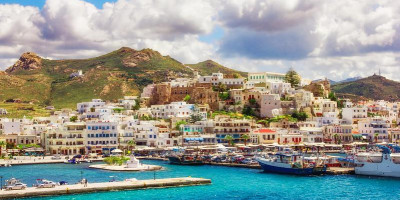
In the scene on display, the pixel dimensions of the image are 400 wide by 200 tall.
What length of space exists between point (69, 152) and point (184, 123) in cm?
2420

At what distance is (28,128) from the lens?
101750mm

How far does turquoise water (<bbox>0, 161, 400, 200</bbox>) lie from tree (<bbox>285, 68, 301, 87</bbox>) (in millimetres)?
61765

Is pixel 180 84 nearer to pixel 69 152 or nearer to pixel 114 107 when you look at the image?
pixel 114 107

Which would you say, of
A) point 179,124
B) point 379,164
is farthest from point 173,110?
point 379,164

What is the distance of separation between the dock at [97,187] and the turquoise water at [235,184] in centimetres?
93

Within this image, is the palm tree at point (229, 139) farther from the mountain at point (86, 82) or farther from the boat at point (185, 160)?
the mountain at point (86, 82)

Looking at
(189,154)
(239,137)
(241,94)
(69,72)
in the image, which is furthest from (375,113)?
(69,72)

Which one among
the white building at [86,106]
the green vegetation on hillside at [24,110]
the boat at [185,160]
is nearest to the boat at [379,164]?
the boat at [185,160]

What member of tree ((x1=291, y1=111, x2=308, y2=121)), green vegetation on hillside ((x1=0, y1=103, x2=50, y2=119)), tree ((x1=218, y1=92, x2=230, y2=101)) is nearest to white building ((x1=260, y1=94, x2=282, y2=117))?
tree ((x1=291, y1=111, x2=308, y2=121))

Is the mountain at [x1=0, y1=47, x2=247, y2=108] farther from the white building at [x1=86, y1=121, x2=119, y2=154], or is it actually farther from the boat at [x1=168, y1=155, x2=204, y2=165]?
the boat at [x1=168, y1=155, x2=204, y2=165]

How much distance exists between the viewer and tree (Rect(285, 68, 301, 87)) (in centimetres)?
13488

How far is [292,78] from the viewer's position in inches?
5330

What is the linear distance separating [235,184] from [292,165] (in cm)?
1164

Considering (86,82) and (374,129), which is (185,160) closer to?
(374,129)
